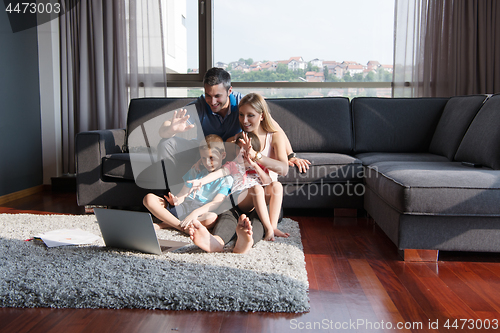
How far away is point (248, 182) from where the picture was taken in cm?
211

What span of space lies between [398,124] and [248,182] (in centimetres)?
161

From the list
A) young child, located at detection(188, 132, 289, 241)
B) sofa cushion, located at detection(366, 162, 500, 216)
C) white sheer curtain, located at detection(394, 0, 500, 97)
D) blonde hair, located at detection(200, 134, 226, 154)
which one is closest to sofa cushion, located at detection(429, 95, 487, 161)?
white sheer curtain, located at detection(394, 0, 500, 97)

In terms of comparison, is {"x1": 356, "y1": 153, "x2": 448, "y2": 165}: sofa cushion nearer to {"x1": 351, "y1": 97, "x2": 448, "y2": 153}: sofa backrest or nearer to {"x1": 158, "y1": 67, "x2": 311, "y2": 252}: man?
{"x1": 351, "y1": 97, "x2": 448, "y2": 153}: sofa backrest

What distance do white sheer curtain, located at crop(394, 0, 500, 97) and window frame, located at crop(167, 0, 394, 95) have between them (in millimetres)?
501

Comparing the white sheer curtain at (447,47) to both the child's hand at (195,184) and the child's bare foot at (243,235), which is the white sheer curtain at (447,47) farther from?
the child's bare foot at (243,235)

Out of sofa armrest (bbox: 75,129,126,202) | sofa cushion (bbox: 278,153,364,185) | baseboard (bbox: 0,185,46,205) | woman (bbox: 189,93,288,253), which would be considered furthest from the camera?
baseboard (bbox: 0,185,46,205)

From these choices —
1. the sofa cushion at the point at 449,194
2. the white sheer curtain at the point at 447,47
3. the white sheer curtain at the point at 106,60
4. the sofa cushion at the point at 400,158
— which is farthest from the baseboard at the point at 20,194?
A: the white sheer curtain at the point at 447,47

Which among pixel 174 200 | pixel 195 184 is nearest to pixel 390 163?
pixel 195 184

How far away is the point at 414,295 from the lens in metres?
1.46

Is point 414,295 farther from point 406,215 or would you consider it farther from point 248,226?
point 248,226

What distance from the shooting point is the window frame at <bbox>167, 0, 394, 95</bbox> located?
3.88m

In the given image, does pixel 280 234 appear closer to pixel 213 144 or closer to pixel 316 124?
pixel 213 144

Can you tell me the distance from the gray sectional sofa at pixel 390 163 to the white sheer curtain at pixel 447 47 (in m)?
0.53

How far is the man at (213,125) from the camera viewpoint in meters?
2.08
